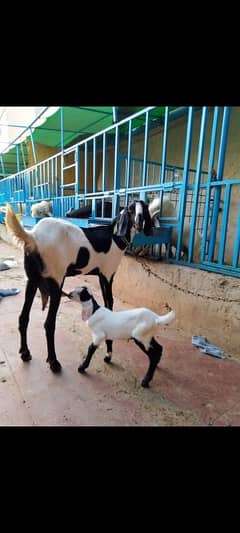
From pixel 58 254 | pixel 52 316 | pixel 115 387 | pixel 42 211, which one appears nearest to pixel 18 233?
pixel 58 254

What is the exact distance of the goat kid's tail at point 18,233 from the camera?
173cm

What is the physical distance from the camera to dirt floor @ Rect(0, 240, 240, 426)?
5.06ft

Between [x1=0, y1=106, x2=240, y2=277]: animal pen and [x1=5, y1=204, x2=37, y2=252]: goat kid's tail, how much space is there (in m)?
1.21

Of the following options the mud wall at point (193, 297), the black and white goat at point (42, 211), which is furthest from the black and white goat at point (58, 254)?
the black and white goat at point (42, 211)

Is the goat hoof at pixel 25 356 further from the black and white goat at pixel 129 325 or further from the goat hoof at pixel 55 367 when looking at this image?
the black and white goat at pixel 129 325

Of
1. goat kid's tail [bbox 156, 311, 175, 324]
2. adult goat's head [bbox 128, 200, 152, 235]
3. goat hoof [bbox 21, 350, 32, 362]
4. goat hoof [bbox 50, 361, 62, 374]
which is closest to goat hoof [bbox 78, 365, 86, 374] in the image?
goat hoof [bbox 50, 361, 62, 374]

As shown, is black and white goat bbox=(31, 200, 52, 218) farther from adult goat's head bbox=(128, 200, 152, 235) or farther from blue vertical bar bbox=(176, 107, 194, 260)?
adult goat's head bbox=(128, 200, 152, 235)

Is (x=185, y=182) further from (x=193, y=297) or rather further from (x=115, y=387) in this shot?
(x=115, y=387)

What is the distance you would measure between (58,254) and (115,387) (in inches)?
40.6

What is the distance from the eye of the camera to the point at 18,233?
1.76 metres
